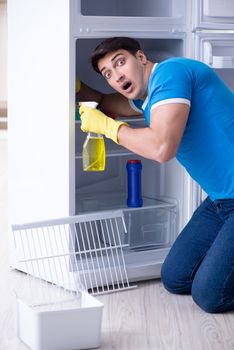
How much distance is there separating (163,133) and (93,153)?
436 mm

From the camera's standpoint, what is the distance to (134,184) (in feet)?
10.2

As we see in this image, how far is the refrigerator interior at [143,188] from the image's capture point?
3176mm

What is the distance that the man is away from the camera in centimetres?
253

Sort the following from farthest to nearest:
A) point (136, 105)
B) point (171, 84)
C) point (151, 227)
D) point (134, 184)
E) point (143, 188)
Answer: point (143, 188) → point (151, 227) → point (134, 184) → point (136, 105) → point (171, 84)

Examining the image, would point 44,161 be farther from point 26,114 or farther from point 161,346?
point 161,346

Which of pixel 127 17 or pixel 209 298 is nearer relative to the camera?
pixel 209 298

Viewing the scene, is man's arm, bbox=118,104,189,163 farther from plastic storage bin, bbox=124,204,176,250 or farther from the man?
plastic storage bin, bbox=124,204,176,250

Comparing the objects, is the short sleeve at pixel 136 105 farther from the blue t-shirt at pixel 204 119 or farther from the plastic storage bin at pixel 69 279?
the plastic storage bin at pixel 69 279

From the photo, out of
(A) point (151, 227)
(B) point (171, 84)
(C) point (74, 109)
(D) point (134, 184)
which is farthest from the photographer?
(A) point (151, 227)

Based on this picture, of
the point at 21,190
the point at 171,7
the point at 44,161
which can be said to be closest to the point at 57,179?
the point at 44,161

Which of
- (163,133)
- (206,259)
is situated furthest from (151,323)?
(163,133)

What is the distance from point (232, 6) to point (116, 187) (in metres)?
0.99

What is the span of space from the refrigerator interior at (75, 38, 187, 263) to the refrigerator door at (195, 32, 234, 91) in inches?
3.6

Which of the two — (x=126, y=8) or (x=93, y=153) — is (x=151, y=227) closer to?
(x=93, y=153)
